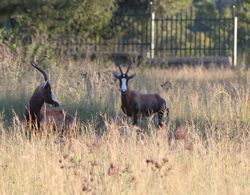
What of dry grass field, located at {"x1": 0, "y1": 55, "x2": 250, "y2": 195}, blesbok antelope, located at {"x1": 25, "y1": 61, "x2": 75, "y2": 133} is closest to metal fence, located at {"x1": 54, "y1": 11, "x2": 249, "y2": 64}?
blesbok antelope, located at {"x1": 25, "y1": 61, "x2": 75, "y2": 133}

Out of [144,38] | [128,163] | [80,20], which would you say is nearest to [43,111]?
[128,163]

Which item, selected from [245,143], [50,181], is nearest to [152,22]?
[245,143]

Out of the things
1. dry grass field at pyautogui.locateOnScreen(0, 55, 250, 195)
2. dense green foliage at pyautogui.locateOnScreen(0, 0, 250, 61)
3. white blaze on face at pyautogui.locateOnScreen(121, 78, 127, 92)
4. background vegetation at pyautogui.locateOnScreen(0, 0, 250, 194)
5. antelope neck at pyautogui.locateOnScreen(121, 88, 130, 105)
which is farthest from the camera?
dense green foliage at pyautogui.locateOnScreen(0, 0, 250, 61)

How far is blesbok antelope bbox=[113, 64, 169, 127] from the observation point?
16.2m

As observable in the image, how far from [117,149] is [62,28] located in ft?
71.2

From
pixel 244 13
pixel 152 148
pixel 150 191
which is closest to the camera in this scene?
pixel 150 191

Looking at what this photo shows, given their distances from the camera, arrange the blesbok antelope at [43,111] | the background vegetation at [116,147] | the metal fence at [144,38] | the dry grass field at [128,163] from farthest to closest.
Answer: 1. the metal fence at [144,38]
2. the blesbok antelope at [43,111]
3. the background vegetation at [116,147]
4. the dry grass field at [128,163]

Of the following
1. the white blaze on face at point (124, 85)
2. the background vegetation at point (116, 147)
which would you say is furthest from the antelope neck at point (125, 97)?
the background vegetation at point (116, 147)

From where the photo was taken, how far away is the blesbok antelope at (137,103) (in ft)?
53.2

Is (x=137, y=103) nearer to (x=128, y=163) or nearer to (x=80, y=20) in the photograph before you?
(x=128, y=163)

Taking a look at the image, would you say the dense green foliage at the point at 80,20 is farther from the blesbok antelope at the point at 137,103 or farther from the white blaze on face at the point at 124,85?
the white blaze on face at the point at 124,85

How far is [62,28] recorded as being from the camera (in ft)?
102

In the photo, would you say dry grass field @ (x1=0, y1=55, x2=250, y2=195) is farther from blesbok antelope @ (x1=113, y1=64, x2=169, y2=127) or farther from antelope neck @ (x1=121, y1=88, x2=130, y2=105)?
antelope neck @ (x1=121, y1=88, x2=130, y2=105)

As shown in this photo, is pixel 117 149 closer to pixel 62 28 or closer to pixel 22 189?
pixel 22 189
